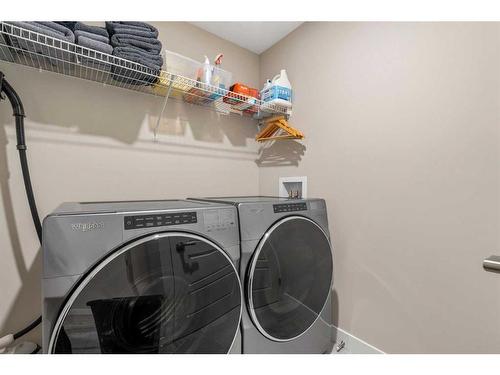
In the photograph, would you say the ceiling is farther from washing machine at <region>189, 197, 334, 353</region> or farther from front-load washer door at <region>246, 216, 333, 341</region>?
front-load washer door at <region>246, 216, 333, 341</region>

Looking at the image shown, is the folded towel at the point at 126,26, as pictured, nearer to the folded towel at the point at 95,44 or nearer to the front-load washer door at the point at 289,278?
the folded towel at the point at 95,44

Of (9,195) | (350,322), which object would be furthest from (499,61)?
(9,195)

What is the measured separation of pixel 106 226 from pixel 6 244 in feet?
2.79

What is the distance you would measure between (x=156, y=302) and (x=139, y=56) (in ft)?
3.86

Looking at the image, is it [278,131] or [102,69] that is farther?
Answer: [278,131]

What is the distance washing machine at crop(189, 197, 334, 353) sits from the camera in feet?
3.57

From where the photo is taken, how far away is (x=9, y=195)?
116cm

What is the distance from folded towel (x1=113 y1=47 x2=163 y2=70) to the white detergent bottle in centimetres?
79

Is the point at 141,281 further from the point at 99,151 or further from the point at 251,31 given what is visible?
the point at 251,31

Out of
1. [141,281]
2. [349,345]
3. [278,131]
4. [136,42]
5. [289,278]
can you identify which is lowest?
[349,345]

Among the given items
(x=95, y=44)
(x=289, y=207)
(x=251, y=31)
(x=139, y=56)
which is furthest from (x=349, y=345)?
(x=251, y=31)

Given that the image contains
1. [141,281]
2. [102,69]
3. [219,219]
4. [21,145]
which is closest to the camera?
[141,281]

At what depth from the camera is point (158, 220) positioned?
0.85m

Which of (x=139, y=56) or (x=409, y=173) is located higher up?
(x=139, y=56)
